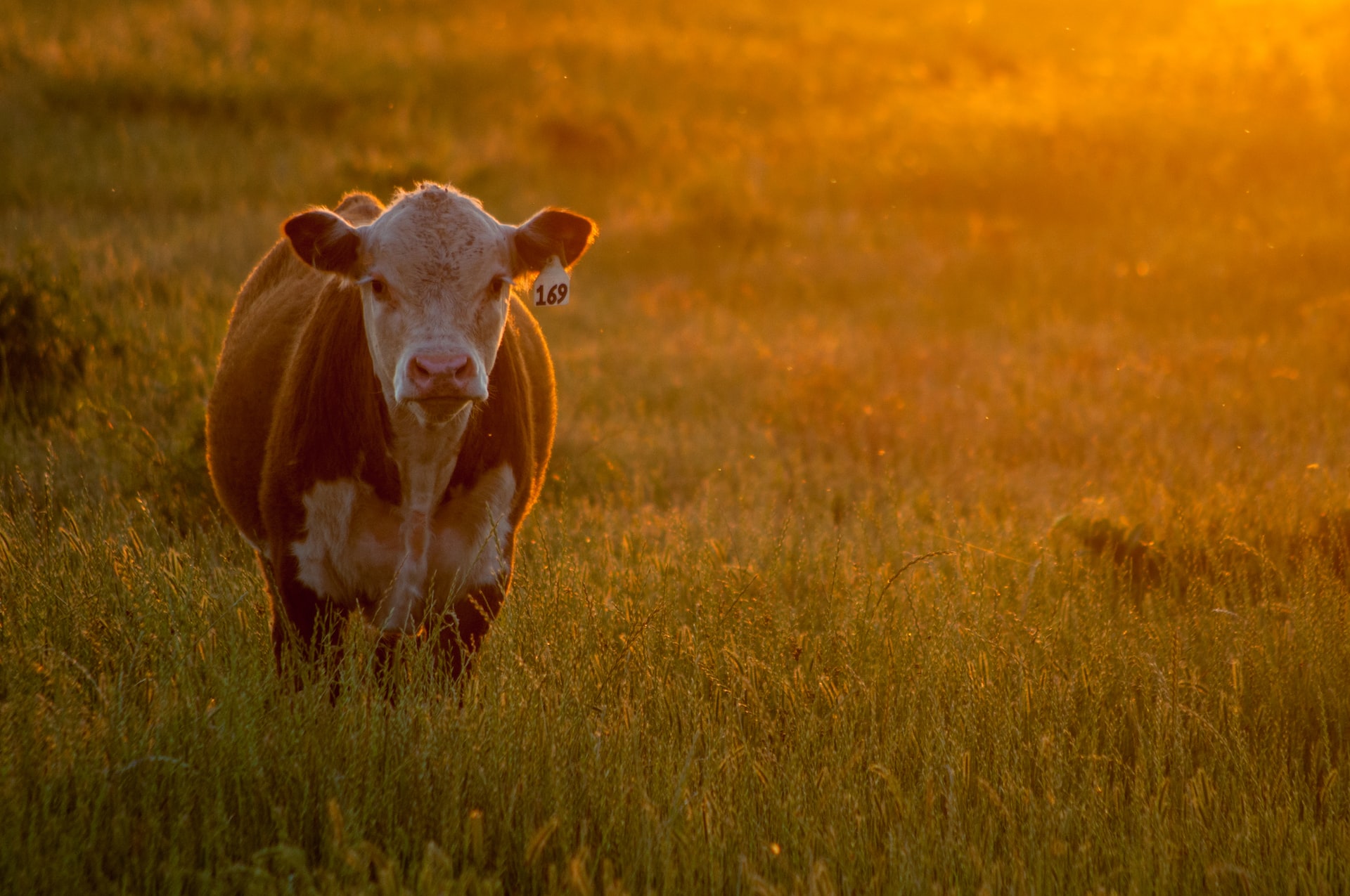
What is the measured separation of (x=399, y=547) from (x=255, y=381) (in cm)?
108

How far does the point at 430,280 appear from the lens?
404 centimetres

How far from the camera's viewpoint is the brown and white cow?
410 cm

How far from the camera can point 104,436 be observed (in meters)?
6.98

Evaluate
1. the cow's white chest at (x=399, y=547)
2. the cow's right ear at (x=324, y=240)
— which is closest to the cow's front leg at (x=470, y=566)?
the cow's white chest at (x=399, y=547)

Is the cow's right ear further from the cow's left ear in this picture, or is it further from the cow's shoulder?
the cow's left ear

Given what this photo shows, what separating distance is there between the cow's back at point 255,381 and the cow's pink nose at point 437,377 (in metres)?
1.03

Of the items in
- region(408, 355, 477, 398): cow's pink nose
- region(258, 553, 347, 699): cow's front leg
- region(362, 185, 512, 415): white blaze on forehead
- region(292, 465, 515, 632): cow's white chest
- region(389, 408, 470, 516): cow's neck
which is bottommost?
region(258, 553, 347, 699): cow's front leg

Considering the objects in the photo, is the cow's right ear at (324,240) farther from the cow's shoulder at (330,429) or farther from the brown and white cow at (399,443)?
the cow's shoulder at (330,429)

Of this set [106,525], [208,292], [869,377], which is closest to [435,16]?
[208,292]

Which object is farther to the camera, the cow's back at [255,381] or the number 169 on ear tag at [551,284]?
the cow's back at [255,381]

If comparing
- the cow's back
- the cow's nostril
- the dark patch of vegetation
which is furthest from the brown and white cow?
the dark patch of vegetation

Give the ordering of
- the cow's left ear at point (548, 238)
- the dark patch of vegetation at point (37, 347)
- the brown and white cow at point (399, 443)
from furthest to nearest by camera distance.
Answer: the dark patch of vegetation at point (37, 347) → the cow's left ear at point (548, 238) → the brown and white cow at point (399, 443)

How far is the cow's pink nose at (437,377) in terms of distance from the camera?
3.79 metres

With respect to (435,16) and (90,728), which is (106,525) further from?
(435,16)
